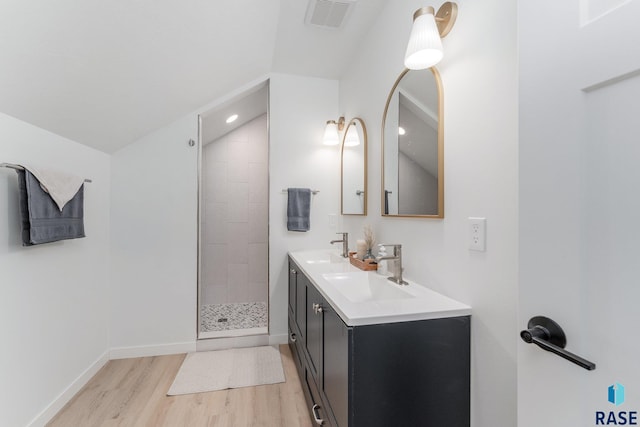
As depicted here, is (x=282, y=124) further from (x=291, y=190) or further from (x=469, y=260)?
(x=469, y=260)

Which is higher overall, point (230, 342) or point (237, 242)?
point (237, 242)

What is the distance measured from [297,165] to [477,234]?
192cm

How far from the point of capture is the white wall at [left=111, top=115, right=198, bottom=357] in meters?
2.38

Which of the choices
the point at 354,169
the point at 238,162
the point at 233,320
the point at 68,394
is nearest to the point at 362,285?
the point at 354,169

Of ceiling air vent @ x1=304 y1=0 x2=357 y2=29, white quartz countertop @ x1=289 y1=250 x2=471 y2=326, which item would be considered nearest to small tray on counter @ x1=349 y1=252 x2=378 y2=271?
white quartz countertop @ x1=289 y1=250 x2=471 y2=326

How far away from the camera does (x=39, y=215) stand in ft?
4.78

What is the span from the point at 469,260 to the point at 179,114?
244cm

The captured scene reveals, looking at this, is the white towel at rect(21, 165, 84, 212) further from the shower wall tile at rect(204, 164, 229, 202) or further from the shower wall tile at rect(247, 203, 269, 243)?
the shower wall tile at rect(247, 203, 269, 243)

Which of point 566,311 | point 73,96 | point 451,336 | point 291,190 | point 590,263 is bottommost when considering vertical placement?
point 451,336

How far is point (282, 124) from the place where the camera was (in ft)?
8.79

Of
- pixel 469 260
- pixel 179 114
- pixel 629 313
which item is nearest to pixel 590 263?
pixel 629 313

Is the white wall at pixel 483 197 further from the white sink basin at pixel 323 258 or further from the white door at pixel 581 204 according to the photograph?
the white sink basin at pixel 323 258

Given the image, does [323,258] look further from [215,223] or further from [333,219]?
[215,223]

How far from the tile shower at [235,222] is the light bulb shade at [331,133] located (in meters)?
1.14
